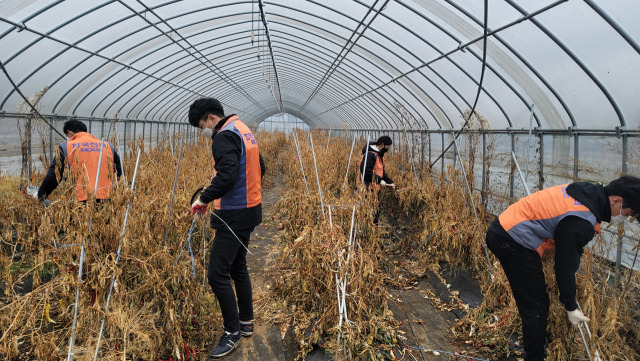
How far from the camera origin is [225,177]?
Result: 233 cm

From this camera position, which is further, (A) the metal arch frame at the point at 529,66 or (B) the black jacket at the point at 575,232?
(A) the metal arch frame at the point at 529,66

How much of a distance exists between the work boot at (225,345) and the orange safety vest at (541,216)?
178 centimetres

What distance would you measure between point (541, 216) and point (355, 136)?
433 cm

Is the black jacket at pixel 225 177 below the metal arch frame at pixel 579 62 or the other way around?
below

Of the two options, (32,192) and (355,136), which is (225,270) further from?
(355,136)

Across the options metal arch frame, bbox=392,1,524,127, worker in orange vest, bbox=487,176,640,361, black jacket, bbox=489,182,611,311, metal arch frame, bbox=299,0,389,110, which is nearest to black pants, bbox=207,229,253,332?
worker in orange vest, bbox=487,176,640,361

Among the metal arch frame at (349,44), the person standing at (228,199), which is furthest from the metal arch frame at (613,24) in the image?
the person standing at (228,199)

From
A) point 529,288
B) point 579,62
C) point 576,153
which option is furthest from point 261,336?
point 579,62

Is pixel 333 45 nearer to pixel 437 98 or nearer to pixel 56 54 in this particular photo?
pixel 437 98

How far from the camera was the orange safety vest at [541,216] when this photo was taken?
2.03 meters

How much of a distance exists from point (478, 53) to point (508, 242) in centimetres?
390

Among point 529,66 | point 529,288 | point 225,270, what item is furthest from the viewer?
point 529,66

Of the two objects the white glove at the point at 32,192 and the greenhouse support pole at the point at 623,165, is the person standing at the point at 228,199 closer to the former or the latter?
the white glove at the point at 32,192

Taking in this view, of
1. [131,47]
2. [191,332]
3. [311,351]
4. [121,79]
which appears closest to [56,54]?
[131,47]
